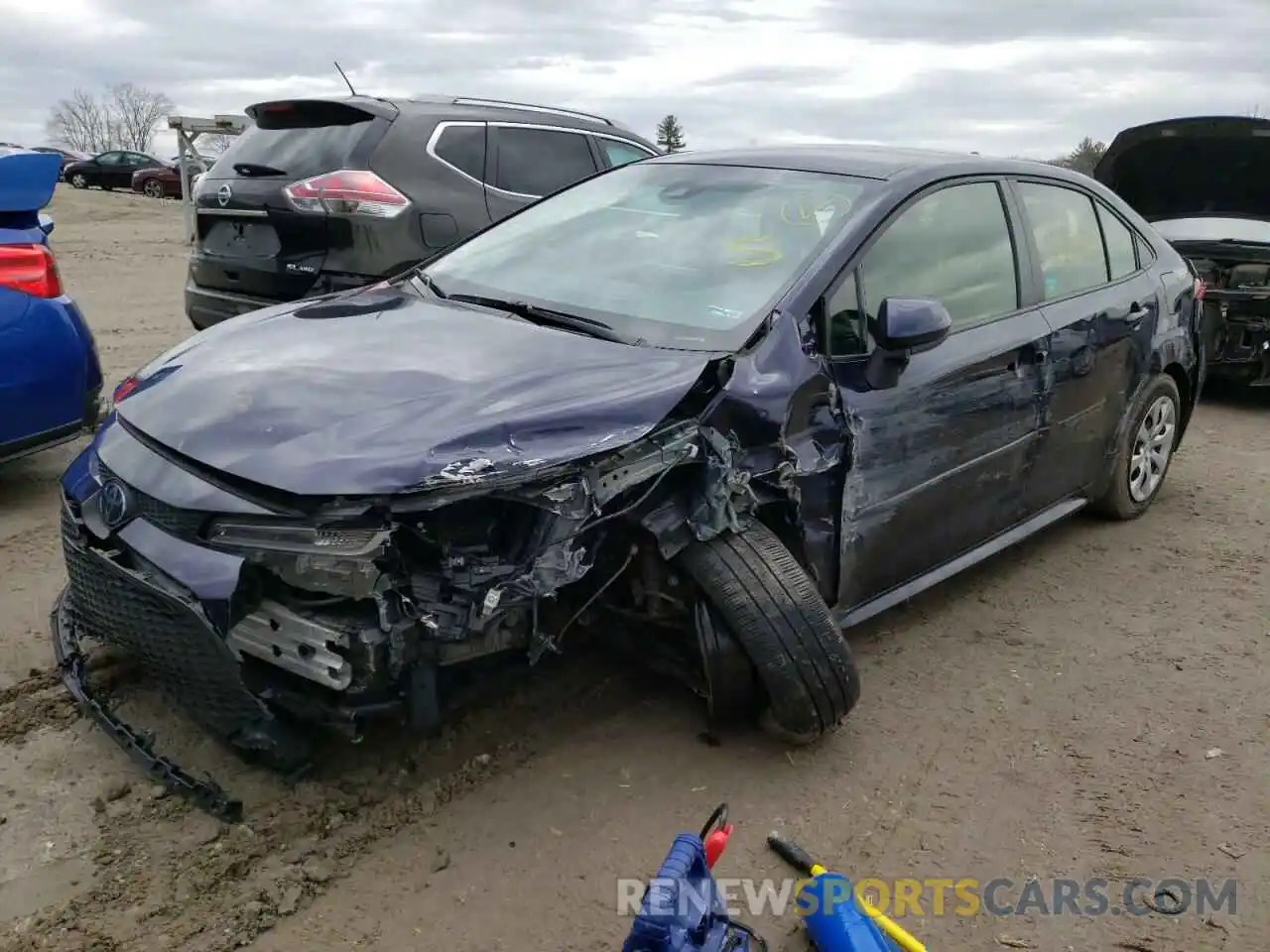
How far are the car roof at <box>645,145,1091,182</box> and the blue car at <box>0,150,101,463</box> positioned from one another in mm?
2603

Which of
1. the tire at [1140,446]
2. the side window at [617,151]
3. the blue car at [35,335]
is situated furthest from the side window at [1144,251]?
the blue car at [35,335]

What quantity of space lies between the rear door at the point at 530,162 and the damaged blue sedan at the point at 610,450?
2.13 metres

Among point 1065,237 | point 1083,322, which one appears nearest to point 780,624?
point 1083,322

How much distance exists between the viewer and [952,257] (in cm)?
Answer: 379

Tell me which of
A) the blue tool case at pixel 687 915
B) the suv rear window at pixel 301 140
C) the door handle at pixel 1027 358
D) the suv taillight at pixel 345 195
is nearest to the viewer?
the blue tool case at pixel 687 915

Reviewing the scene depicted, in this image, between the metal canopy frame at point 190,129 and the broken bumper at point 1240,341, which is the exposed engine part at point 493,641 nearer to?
the broken bumper at point 1240,341

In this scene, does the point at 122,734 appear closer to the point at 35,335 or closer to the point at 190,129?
the point at 35,335

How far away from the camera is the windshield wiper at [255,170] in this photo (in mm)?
5957

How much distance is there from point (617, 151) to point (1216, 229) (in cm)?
452

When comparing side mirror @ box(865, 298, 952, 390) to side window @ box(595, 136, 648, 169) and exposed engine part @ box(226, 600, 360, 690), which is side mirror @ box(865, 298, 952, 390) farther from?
side window @ box(595, 136, 648, 169)

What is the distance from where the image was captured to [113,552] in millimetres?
2678

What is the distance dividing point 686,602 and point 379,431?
1.02m

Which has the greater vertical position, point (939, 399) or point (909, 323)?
point (909, 323)

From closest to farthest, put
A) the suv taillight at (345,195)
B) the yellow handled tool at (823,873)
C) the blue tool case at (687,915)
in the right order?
the blue tool case at (687,915) → the yellow handled tool at (823,873) → the suv taillight at (345,195)
